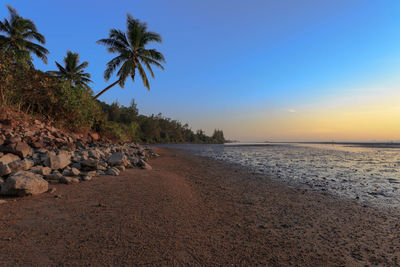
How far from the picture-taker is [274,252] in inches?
79.3

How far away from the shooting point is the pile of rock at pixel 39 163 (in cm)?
317

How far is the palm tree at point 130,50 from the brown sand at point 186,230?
17545 mm

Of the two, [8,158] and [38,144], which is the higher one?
[38,144]

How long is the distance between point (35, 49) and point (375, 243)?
34205mm

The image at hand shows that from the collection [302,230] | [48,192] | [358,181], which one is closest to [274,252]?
[302,230]

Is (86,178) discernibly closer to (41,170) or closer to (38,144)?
(41,170)

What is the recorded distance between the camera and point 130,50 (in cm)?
1903

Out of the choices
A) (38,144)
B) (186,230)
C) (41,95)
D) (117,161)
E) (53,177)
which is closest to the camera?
(186,230)

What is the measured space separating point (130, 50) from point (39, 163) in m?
17.4

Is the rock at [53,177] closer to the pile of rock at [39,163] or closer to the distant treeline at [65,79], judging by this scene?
the pile of rock at [39,163]

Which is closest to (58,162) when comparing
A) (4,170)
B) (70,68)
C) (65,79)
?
(4,170)

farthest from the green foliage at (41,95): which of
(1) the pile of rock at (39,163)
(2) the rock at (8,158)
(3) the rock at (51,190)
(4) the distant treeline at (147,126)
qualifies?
(4) the distant treeline at (147,126)

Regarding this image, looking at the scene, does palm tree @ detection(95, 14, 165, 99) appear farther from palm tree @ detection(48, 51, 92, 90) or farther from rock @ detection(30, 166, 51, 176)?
rock @ detection(30, 166, 51, 176)

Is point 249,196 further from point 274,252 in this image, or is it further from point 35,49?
point 35,49
